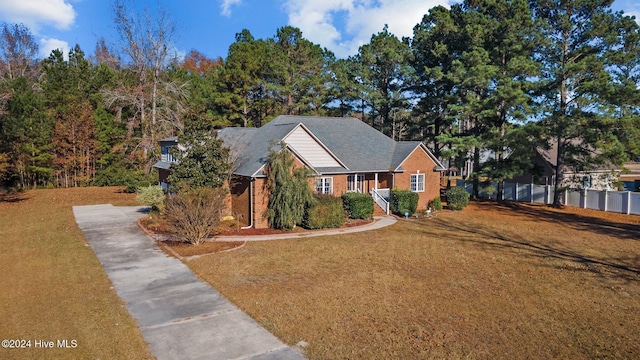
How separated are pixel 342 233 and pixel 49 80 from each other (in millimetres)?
33941

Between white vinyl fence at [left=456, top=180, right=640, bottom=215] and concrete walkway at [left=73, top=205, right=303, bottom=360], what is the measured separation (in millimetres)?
27628

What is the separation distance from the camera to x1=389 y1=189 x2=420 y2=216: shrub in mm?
25516

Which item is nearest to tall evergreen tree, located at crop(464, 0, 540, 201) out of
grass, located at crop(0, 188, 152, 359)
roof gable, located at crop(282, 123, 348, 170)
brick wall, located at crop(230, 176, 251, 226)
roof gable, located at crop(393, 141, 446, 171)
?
roof gable, located at crop(393, 141, 446, 171)

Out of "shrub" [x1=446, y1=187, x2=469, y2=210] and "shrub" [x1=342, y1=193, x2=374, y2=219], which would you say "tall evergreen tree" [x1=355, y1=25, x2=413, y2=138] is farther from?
"shrub" [x1=342, y1=193, x2=374, y2=219]

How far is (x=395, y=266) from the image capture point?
1423cm

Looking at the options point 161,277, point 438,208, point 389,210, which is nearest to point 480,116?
point 438,208

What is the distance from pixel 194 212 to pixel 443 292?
32.3 ft

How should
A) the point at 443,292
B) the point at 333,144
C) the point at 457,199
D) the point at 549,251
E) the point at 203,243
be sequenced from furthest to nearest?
the point at 457,199
the point at 333,144
the point at 203,243
the point at 549,251
the point at 443,292

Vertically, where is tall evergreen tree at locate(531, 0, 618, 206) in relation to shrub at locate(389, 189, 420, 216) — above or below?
above

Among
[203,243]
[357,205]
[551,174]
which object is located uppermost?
[551,174]

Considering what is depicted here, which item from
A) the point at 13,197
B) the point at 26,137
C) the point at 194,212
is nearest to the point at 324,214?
the point at 194,212

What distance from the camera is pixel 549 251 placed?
16703 mm

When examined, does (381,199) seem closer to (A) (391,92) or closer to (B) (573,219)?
(B) (573,219)

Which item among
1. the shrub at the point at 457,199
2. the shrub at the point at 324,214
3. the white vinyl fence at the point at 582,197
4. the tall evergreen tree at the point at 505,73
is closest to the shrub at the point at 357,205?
the shrub at the point at 324,214
